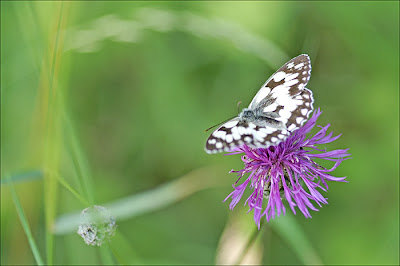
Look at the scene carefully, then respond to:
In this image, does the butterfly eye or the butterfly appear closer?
the butterfly

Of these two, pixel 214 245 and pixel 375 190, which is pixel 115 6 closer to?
pixel 214 245

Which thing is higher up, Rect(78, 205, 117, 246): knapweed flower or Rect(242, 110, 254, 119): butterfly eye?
Rect(242, 110, 254, 119): butterfly eye

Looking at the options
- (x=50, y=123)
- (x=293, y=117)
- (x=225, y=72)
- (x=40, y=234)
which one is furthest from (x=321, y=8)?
(x=40, y=234)

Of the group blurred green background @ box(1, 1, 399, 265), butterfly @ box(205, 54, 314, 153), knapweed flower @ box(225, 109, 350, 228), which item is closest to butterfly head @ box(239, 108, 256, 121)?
butterfly @ box(205, 54, 314, 153)

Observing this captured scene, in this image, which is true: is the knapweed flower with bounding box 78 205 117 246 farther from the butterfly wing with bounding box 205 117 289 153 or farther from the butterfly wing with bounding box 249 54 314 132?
the butterfly wing with bounding box 249 54 314 132

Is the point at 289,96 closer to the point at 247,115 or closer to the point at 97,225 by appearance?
the point at 247,115
